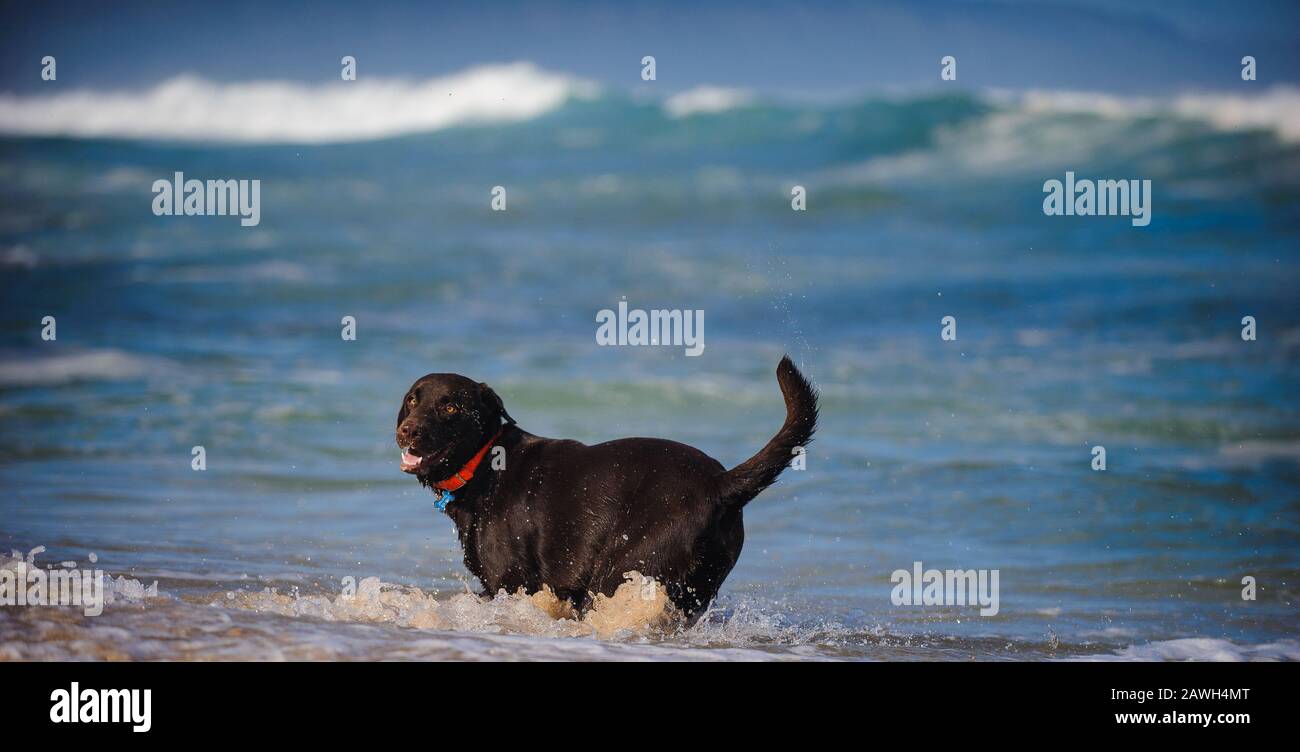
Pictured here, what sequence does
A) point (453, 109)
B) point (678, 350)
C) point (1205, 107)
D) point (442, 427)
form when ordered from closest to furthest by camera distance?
point (442, 427)
point (678, 350)
point (1205, 107)
point (453, 109)

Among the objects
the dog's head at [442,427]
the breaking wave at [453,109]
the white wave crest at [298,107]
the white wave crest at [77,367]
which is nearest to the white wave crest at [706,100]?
the breaking wave at [453,109]

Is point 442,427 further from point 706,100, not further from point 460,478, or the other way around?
point 706,100

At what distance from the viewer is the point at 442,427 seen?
536 cm

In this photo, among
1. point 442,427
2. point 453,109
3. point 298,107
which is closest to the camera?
point 442,427

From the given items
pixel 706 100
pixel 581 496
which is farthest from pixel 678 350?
pixel 706 100

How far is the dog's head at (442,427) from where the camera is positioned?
5324 mm

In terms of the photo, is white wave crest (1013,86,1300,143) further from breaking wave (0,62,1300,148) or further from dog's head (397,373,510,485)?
dog's head (397,373,510,485)

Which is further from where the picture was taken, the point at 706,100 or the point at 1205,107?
the point at 706,100

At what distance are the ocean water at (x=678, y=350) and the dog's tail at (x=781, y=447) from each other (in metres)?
0.60

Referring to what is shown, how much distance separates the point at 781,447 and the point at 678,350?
9.87m

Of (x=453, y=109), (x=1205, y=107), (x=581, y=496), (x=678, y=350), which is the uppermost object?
(x=453, y=109)

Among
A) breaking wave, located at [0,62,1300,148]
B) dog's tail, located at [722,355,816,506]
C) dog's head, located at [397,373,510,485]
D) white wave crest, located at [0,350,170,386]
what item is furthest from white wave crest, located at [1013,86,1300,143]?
dog's head, located at [397,373,510,485]

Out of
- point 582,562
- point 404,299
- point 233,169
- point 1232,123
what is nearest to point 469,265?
point 404,299
